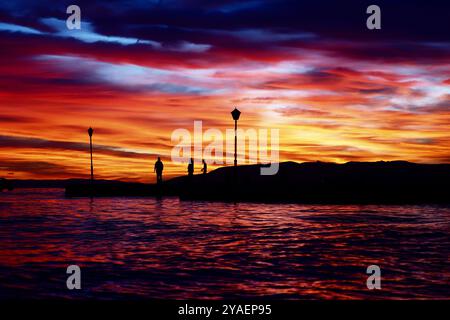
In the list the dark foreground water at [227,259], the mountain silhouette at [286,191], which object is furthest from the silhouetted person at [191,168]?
the dark foreground water at [227,259]

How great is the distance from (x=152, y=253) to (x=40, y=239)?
14.3 ft

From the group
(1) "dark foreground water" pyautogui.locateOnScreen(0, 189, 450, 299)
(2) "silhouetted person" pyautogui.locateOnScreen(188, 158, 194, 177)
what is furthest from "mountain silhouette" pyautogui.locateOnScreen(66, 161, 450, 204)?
(1) "dark foreground water" pyautogui.locateOnScreen(0, 189, 450, 299)

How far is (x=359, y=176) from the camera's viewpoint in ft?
486

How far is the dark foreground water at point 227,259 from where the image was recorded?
26.5 ft

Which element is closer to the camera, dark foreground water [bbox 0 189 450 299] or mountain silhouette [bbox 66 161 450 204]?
dark foreground water [bbox 0 189 450 299]

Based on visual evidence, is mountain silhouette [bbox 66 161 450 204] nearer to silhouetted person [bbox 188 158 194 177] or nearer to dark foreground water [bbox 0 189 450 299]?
silhouetted person [bbox 188 158 194 177]

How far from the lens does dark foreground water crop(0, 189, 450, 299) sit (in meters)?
8.07

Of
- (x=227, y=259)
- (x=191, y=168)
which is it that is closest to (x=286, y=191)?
(x=191, y=168)

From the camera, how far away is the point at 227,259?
430 inches

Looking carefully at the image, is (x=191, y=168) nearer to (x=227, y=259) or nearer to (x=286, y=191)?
(x=286, y=191)

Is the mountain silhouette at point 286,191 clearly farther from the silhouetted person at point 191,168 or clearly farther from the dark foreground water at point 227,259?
the dark foreground water at point 227,259

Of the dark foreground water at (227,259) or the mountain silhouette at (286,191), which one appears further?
the mountain silhouette at (286,191)

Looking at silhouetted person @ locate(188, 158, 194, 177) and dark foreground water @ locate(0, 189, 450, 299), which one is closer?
dark foreground water @ locate(0, 189, 450, 299)
